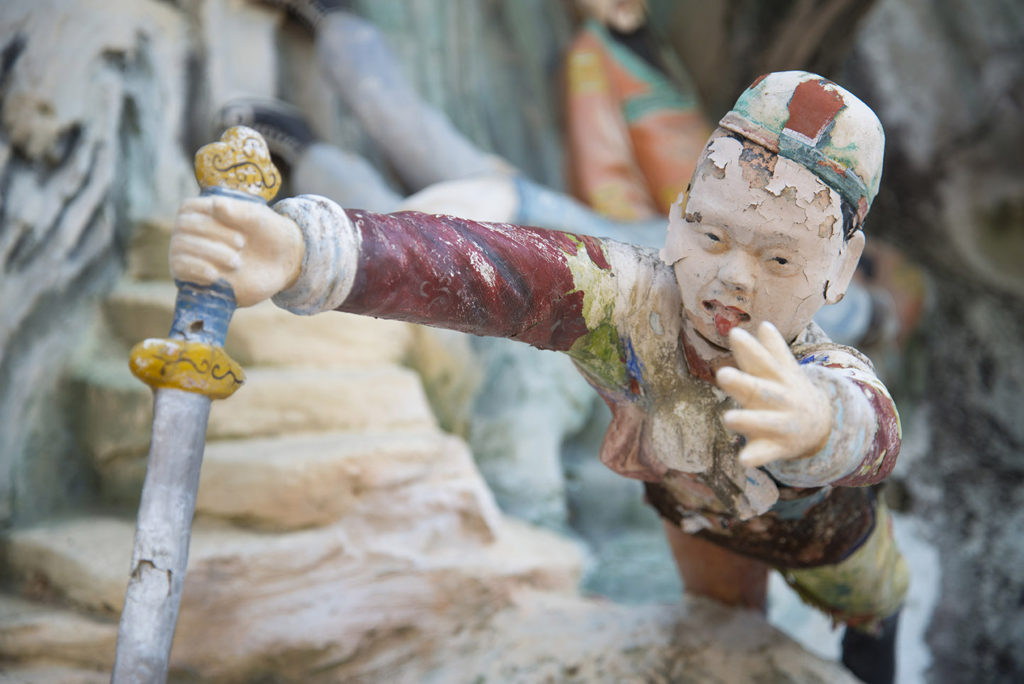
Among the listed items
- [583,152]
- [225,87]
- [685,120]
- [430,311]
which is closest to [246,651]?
[430,311]

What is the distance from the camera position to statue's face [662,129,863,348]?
917mm

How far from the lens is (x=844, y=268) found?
1.00 m

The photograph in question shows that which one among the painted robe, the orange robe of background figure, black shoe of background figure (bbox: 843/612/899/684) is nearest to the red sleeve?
the painted robe

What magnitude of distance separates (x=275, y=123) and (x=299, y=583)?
1.26m

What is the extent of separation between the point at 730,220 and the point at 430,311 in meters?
0.33

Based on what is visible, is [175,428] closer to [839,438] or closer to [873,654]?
[839,438]

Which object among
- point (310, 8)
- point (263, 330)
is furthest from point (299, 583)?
point (310, 8)

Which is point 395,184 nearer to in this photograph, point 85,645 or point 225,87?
point 225,87

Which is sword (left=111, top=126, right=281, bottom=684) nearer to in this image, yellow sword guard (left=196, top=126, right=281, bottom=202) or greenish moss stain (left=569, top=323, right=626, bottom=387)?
yellow sword guard (left=196, top=126, right=281, bottom=202)

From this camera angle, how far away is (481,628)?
148 cm

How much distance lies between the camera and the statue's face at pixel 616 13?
114 inches

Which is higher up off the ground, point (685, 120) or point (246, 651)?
point (685, 120)

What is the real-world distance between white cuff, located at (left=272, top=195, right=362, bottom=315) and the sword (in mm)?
44

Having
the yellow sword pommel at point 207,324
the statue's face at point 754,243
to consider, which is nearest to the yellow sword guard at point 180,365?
the yellow sword pommel at point 207,324
